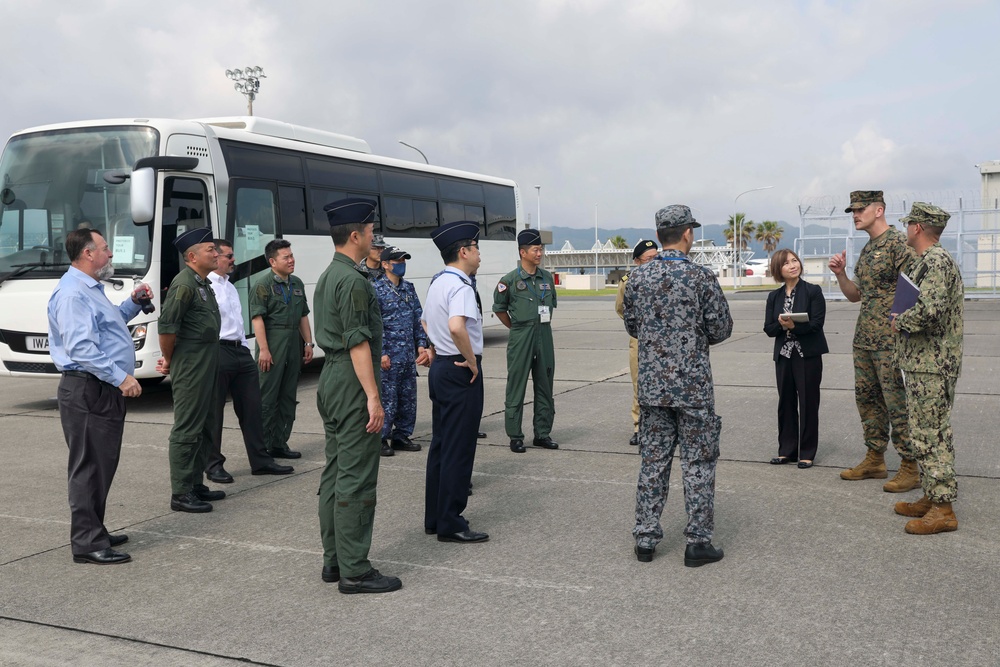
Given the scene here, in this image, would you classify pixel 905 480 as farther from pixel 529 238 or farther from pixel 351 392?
pixel 351 392

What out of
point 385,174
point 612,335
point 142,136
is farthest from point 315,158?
point 612,335

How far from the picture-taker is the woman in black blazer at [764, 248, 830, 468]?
23.5ft

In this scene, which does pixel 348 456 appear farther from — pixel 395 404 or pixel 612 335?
pixel 612 335

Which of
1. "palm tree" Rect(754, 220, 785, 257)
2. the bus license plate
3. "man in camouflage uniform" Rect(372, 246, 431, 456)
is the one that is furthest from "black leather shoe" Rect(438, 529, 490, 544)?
"palm tree" Rect(754, 220, 785, 257)

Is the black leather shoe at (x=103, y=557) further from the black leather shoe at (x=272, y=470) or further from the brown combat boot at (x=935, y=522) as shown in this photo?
the brown combat boot at (x=935, y=522)

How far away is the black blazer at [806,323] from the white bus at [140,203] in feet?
15.6

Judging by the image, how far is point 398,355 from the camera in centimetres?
851

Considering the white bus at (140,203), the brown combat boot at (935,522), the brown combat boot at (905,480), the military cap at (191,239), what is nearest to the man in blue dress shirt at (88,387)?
the military cap at (191,239)

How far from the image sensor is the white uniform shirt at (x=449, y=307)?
18.4 ft

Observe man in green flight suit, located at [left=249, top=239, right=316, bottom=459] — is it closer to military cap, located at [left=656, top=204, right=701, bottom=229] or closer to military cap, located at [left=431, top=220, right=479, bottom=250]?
military cap, located at [left=431, top=220, right=479, bottom=250]

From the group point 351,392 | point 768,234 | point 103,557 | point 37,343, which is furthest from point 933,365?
point 768,234

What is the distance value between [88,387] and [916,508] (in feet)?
16.3

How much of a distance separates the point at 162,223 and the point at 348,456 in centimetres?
713

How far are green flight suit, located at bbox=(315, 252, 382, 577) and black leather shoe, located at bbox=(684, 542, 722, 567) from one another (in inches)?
67.0
